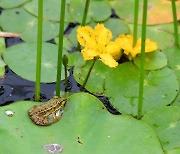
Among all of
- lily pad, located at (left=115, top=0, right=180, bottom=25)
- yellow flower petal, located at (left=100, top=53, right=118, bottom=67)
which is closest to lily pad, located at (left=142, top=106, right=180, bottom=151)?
yellow flower petal, located at (left=100, top=53, right=118, bottom=67)

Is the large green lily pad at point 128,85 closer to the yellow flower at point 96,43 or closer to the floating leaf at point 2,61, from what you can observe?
the yellow flower at point 96,43

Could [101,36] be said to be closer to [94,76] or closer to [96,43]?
[96,43]

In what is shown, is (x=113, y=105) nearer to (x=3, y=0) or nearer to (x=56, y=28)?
(x=56, y=28)

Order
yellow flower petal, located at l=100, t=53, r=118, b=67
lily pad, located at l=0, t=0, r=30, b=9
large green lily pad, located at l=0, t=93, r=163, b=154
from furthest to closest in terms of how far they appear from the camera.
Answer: lily pad, located at l=0, t=0, r=30, b=9, yellow flower petal, located at l=100, t=53, r=118, b=67, large green lily pad, located at l=0, t=93, r=163, b=154

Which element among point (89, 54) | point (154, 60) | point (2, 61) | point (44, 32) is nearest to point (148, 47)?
point (154, 60)

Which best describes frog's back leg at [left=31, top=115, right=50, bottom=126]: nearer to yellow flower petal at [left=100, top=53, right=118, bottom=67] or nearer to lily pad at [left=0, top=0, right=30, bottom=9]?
yellow flower petal at [left=100, top=53, right=118, bottom=67]

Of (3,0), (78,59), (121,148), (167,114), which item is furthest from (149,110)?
(3,0)
